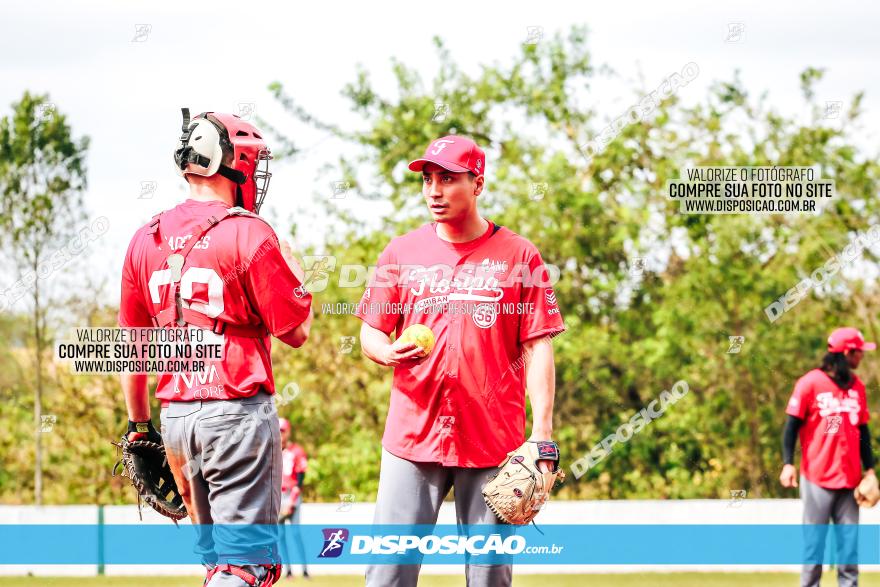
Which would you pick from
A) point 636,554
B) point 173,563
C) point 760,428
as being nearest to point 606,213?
point 760,428

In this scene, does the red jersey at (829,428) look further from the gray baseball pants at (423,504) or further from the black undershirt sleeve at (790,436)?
the gray baseball pants at (423,504)

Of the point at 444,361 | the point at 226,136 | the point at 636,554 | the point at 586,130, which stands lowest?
the point at 636,554

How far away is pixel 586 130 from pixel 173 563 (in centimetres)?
903

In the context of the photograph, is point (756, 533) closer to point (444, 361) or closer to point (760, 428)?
point (760, 428)

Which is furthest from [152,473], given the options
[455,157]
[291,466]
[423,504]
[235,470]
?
[291,466]

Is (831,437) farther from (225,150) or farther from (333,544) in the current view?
(225,150)

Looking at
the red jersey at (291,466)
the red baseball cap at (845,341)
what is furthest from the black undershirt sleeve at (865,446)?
the red jersey at (291,466)

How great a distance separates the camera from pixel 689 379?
1658 centimetres

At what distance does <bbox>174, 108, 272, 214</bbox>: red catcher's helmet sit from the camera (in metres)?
4.55

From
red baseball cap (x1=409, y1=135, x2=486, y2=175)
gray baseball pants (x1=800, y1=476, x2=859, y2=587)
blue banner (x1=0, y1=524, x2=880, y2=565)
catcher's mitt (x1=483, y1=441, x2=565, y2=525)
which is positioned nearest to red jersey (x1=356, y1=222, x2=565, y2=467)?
catcher's mitt (x1=483, y1=441, x2=565, y2=525)

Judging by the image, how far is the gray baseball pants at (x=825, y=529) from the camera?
8234mm

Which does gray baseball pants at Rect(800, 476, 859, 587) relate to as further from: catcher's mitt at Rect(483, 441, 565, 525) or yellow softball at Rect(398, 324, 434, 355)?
yellow softball at Rect(398, 324, 434, 355)

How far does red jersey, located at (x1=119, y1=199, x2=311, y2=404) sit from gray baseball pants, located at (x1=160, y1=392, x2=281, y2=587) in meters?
0.07

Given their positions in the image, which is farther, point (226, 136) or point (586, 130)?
point (586, 130)
